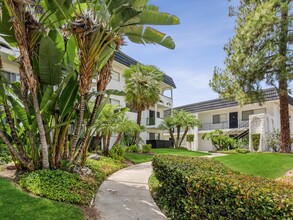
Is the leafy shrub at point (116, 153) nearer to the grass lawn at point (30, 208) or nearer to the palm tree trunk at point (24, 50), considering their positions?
the palm tree trunk at point (24, 50)

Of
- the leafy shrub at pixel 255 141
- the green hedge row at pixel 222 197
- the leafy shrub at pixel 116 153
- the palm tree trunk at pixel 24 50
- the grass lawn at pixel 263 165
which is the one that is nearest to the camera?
the green hedge row at pixel 222 197

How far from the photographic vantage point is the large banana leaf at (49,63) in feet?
25.4

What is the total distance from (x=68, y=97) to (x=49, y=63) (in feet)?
3.95

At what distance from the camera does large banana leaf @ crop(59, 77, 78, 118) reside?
8.47 m

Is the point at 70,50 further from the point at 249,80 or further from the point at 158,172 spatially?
the point at 249,80

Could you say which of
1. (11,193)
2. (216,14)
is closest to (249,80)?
(216,14)

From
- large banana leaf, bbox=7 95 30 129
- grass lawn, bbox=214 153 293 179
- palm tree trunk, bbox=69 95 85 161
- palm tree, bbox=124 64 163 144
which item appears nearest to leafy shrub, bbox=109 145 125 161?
palm tree, bbox=124 64 163 144

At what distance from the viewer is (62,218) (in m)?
5.86

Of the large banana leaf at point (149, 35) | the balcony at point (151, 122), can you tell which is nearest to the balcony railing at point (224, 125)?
the balcony at point (151, 122)

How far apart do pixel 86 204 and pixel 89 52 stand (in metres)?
4.41

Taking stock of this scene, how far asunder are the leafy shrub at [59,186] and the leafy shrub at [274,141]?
63.3ft

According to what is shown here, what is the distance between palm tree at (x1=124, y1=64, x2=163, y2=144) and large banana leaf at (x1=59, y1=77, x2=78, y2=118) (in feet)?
44.0

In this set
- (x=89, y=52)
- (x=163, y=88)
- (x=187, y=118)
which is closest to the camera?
(x=89, y=52)

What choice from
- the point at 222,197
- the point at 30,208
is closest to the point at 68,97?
the point at 30,208
